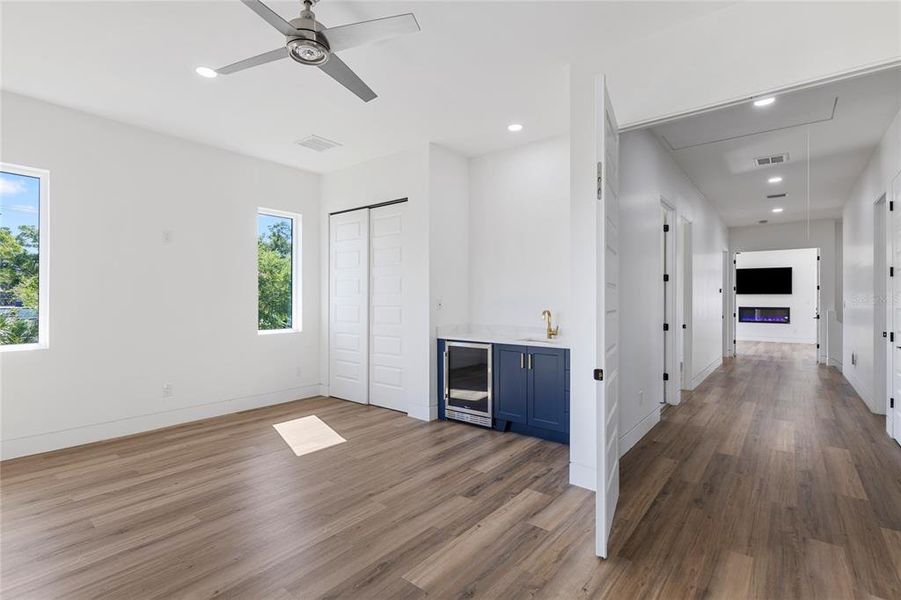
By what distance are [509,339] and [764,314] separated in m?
11.8

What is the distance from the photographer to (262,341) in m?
5.29

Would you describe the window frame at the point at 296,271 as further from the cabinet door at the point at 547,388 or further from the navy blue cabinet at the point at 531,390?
the cabinet door at the point at 547,388

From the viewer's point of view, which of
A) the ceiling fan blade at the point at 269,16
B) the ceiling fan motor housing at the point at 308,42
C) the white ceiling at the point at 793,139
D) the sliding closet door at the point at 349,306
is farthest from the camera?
the sliding closet door at the point at 349,306

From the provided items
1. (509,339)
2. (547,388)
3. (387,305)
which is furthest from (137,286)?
(547,388)

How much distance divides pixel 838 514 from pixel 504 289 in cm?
318

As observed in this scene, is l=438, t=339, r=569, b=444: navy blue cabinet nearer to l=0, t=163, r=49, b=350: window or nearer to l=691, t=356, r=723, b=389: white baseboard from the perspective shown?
l=691, t=356, r=723, b=389: white baseboard

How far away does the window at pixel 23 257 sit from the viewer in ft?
11.9

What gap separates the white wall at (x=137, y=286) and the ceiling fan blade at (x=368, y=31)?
3156 mm

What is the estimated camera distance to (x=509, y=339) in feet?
14.6

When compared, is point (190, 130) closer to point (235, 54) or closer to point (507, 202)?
point (235, 54)

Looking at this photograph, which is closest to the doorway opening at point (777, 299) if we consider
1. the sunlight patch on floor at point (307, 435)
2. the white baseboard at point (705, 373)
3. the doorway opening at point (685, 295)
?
the white baseboard at point (705, 373)

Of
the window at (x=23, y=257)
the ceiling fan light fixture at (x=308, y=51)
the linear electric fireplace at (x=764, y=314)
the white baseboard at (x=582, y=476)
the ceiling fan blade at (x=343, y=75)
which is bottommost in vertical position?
the white baseboard at (x=582, y=476)

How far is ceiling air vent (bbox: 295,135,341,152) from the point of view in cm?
454

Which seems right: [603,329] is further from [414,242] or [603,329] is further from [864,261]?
[864,261]
